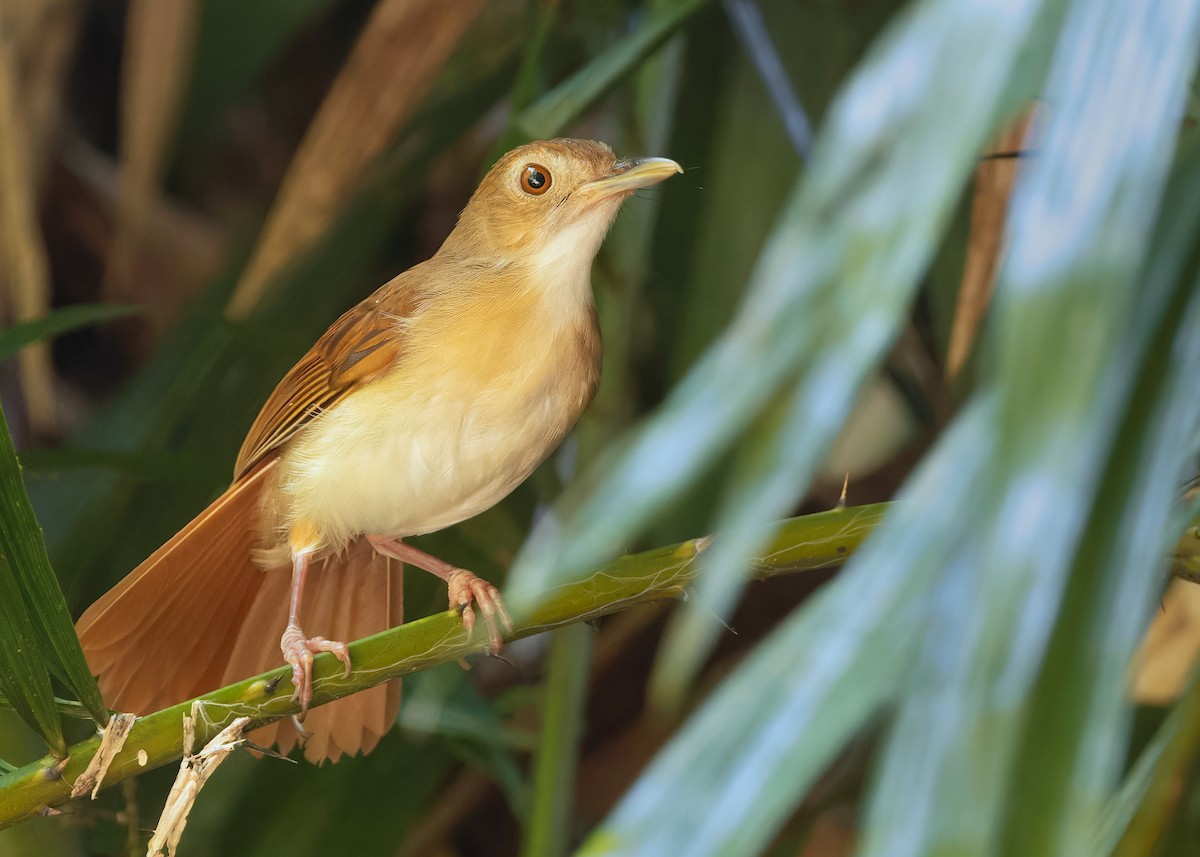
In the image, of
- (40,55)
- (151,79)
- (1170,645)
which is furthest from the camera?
(40,55)

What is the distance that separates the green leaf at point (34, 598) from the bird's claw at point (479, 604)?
0.76ft

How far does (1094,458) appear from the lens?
0.36m

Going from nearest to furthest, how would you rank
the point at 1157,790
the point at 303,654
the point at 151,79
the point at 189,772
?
the point at 1157,790 < the point at 189,772 < the point at 303,654 < the point at 151,79

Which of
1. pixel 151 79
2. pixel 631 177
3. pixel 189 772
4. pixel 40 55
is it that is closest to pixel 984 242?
pixel 631 177

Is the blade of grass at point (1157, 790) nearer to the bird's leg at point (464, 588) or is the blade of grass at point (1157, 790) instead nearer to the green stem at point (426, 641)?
the green stem at point (426, 641)

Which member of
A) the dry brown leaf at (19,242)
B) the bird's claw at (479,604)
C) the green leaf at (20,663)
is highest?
the dry brown leaf at (19,242)

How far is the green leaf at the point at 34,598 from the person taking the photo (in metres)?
0.75

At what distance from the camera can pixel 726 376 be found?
38 centimetres

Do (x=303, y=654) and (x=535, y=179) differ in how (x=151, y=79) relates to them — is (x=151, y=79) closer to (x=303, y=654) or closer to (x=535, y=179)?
(x=535, y=179)

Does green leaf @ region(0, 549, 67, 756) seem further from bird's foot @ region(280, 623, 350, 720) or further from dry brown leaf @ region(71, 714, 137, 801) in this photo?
bird's foot @ region(280, 623, 350, 720)

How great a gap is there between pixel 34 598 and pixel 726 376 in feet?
1.80

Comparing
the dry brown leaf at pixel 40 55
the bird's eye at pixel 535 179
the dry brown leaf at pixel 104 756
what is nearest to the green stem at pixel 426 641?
the dry brown leaf at pixel 104 756

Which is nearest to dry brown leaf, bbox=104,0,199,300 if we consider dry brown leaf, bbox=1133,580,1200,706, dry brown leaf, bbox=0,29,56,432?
dry brown leaf, bbox=0,29,56,432

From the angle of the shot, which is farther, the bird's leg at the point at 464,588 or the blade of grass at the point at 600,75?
the blade of grass at the point at 600,75
